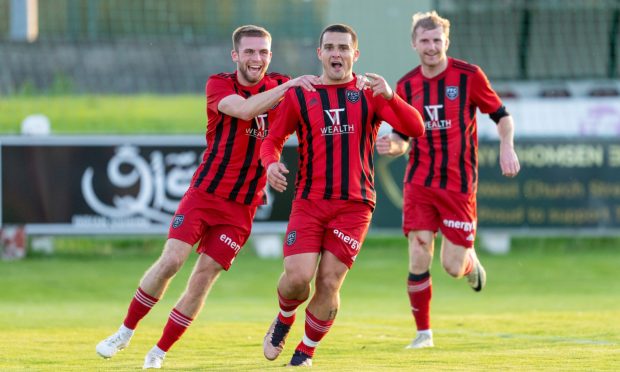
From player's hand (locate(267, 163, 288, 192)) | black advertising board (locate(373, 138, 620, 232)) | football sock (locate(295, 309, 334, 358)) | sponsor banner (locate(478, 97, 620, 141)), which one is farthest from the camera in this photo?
sponsor banner (locate(478, 97, 620, 141))

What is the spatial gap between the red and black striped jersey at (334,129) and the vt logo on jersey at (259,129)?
0.41 metres

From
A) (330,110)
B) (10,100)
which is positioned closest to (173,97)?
(10,100)

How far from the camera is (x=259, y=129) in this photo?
8.30m

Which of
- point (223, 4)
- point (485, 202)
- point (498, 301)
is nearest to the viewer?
point (498, 301)

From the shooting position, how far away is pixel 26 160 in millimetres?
15500

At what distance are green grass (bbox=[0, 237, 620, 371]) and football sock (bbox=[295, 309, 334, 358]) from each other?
120mm

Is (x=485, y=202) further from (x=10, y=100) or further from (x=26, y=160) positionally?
(x=10, y=100)

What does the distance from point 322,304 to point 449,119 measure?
2.26 m

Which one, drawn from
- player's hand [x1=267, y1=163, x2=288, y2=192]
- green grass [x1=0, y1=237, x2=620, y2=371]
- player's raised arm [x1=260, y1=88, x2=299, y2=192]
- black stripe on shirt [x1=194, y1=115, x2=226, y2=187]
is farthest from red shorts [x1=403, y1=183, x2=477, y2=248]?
player's hand [x1=267, y1=163, x2=288, y2=192]

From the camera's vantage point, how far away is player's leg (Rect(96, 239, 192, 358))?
810 centimetres

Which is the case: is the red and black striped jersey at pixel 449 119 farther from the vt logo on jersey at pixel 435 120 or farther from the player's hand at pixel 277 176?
the player's hand at pixel 277 176

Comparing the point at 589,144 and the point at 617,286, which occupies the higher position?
the point at 589,144

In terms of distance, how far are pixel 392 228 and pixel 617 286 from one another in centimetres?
277

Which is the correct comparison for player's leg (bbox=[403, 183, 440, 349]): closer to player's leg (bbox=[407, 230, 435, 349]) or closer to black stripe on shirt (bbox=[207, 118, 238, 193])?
player's leg (bbox=[407, 230, 435, 349])
